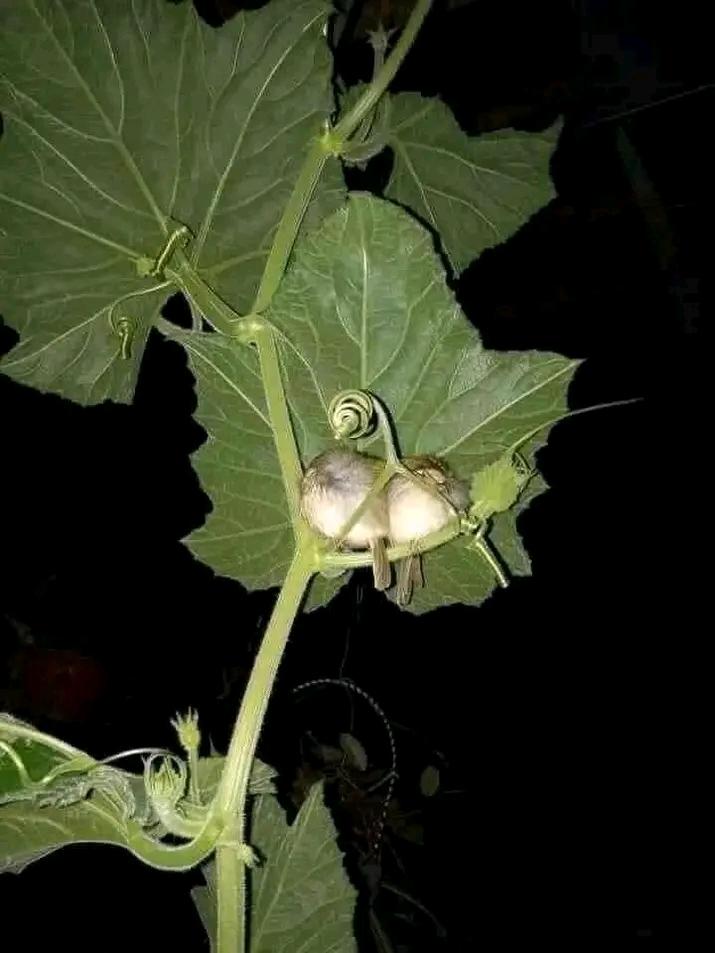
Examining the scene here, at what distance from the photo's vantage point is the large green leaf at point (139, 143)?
17.4 inches

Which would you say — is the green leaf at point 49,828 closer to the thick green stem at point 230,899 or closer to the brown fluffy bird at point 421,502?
the thick green stem at point 230,899

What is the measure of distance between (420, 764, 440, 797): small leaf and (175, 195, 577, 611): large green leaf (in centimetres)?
137

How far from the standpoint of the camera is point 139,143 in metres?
0.46

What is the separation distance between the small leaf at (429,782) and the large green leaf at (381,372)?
137cm

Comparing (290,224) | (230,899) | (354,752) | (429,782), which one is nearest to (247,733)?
(230,899)

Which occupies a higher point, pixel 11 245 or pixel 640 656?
pixel 11 245

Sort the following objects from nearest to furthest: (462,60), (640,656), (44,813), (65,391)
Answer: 1. (44,813)
2. (65,391)
3. (462,60)
4. (640,656)

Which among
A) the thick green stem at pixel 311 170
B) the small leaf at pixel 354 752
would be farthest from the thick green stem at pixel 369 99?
the small leaf at pixel 354 752

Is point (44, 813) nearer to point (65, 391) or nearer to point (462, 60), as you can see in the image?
point (65, 391)

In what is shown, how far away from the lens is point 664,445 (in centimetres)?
167

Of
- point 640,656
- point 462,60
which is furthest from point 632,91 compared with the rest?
point 640,656

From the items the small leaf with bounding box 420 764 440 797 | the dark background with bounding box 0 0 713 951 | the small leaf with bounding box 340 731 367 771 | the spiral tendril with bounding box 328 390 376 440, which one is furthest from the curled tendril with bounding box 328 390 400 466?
the small leaf with bounding box 420 764 440 797

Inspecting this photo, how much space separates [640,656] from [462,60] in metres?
1.07

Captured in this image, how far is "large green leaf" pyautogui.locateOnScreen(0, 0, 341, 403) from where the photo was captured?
0.44 metres
